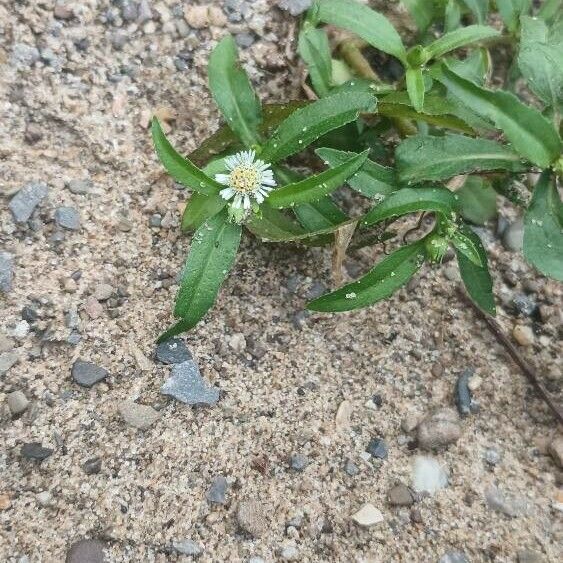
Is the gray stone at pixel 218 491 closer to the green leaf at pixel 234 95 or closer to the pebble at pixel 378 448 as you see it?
the pebble at pixel 378 448

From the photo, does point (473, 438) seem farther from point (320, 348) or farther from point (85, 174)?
point (85, 174)

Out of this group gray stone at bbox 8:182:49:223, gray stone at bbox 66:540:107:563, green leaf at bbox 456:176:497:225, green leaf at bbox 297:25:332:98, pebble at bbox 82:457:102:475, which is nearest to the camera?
gray stone at bbox 66:540:107:563

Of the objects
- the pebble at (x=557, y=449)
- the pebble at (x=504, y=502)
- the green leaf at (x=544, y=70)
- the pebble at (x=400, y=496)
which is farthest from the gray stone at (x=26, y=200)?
the pebble at (x=557, y=449)

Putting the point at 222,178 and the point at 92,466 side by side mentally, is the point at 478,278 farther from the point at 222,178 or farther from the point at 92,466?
the point at 92,466

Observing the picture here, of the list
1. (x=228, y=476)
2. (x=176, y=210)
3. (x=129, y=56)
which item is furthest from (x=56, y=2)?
(x=228, y=476)

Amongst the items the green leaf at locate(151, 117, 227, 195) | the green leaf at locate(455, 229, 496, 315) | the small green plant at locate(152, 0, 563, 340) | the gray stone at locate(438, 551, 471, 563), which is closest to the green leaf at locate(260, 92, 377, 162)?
the small green plant at locate(152, 0, 563, 340)

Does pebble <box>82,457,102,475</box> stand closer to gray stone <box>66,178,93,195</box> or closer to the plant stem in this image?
gray stone <box>66,178,93,195</box>

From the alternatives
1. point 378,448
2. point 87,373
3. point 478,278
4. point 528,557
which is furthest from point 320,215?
point 528,557
